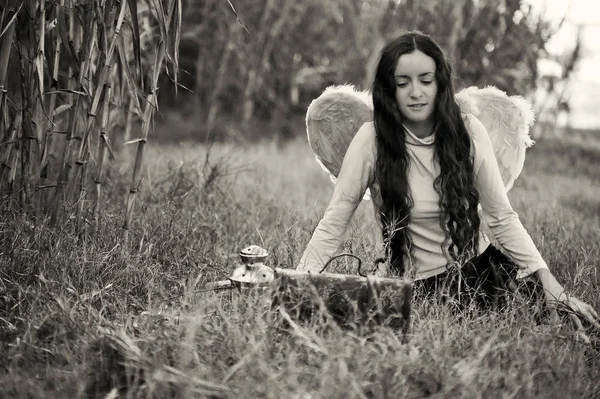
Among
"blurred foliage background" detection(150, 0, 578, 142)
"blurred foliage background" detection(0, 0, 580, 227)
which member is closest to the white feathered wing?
"blurred foliage background" detection(0, 0, 580, 227)

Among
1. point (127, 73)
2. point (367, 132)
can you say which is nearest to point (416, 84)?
point (367, 132)

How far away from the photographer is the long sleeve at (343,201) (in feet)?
7.02

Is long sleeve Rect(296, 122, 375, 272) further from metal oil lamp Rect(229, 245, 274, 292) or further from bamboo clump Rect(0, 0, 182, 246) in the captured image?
bamboo clump Rect(0, 0, 182, 246)

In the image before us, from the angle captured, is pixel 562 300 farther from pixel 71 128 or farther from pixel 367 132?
pixel 71 128

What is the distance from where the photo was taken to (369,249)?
8.27ft

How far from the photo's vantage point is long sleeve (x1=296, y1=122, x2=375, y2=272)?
2139 millimetres

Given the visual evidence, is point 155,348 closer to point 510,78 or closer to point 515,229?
point 515,229

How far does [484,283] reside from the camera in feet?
7.75

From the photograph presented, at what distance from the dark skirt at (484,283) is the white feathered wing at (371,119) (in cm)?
23

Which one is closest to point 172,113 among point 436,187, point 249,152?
point 249,152

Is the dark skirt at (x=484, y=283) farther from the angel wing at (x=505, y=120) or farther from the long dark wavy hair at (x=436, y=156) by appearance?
the angel wing at (x=505, y=120)

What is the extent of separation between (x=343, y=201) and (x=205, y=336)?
0.68 metres

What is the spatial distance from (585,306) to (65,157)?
1909 mm

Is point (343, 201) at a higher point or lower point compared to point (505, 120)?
lower
